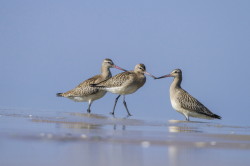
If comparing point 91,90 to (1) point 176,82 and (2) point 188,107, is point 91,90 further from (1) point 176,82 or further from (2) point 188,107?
(2) point 188,107

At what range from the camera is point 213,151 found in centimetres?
781

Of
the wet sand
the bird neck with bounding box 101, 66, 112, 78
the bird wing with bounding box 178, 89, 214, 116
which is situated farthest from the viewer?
the bird neck with bounding box 101, 66, 112, 78

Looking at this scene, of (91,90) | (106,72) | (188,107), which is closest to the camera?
(188,107)

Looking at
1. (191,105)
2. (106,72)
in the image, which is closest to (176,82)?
(191,105)

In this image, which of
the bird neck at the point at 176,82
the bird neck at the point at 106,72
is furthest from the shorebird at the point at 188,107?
the bird neck at the point at 106,72

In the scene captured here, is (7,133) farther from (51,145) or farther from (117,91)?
(117,91)

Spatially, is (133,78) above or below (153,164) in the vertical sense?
above

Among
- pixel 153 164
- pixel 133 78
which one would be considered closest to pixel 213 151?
pixel 153 164

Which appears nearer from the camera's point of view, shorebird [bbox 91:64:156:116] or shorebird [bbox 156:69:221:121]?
shorebird [bbox 156:69:221:121]

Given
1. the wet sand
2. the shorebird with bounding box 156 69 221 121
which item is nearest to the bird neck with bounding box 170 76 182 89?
the shorebird with bounding box 156 69 221 121

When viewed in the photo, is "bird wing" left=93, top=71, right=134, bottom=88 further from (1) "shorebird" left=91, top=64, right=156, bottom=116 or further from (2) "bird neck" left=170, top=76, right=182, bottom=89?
(2) "bird neck" left=170, top=76, right=182, bottom=89

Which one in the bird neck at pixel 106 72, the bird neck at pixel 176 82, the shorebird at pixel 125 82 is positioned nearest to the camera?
the shorebird at pixel 125 82

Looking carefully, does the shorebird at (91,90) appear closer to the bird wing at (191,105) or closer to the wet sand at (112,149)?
the bird wing at (191,105)

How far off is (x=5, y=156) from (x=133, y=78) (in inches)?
456
